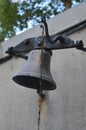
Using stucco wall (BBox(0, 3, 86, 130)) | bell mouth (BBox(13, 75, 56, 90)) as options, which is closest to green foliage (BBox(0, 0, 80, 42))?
stucco wall (BBox(0, 3, 86, 130))

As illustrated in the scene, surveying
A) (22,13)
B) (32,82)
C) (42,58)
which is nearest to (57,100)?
(32,82)

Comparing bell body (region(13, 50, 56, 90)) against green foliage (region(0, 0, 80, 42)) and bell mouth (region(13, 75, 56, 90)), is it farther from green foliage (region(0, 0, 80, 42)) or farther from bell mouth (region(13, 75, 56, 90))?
green foliage (region(0, 0, 80, 42))

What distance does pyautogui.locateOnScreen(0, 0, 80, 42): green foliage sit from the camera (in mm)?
9109

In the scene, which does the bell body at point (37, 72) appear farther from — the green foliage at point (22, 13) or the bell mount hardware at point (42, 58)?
the green foliage at point (22, 13)

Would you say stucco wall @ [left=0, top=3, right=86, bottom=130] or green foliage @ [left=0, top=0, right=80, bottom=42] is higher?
green foliage @ [left=0, top=0, right=80, bottom=42]

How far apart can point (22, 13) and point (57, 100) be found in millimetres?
6847

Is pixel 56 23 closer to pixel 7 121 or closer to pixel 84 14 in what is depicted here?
pixel 84 14

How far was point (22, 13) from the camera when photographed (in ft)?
33.7

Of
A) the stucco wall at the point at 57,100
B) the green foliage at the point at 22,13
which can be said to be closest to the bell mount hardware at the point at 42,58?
the stucco wall at the point at 57,100

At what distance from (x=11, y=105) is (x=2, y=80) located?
1.12 ft

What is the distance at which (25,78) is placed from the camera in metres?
3.24

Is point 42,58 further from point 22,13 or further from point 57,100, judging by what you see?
point 22,13

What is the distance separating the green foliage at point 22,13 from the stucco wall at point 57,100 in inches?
191

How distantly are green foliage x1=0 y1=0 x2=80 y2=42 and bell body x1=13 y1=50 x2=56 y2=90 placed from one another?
5710 mm
